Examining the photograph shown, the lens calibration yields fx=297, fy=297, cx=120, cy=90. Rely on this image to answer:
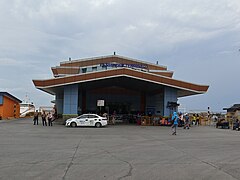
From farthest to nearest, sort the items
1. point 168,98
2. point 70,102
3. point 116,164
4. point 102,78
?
1. point 168,98
2. point 70,102
3. point 102,78
4. point 116,164

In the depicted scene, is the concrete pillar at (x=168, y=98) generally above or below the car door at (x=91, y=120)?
above

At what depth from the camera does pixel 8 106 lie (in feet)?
152

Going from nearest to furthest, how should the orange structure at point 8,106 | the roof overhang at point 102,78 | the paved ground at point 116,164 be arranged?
the paved ground at point 116,164 < the roof overhang at point 102,78 < the orange structure at point 8,106

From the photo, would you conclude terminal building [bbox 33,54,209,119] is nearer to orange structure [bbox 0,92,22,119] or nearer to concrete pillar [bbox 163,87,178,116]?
concrete pillar [bbox 163,87,178,116]

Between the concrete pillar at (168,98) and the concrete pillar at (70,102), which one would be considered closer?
the concrete pillar at (70,102)

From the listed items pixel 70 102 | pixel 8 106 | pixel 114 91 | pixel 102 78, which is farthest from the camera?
pixel 8 106

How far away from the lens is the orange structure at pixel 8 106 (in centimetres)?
4211

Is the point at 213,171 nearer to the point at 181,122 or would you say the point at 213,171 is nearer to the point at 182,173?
the point at 182,173

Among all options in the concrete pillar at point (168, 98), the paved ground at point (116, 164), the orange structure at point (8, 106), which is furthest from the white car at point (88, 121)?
the orange structure at point (8, 106)

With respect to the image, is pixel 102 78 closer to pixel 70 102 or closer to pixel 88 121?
pixel 70 102

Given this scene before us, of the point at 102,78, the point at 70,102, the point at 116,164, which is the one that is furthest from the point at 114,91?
the point at 116,164

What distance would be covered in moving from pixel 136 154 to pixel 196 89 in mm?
22880

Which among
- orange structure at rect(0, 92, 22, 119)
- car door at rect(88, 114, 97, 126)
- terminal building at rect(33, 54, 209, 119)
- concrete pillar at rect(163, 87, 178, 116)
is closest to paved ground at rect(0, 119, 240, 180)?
car door at rect(88, 114, 97, 126)

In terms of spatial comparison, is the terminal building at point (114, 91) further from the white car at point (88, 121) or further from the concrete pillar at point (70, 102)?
the white car at point (88, 121)
